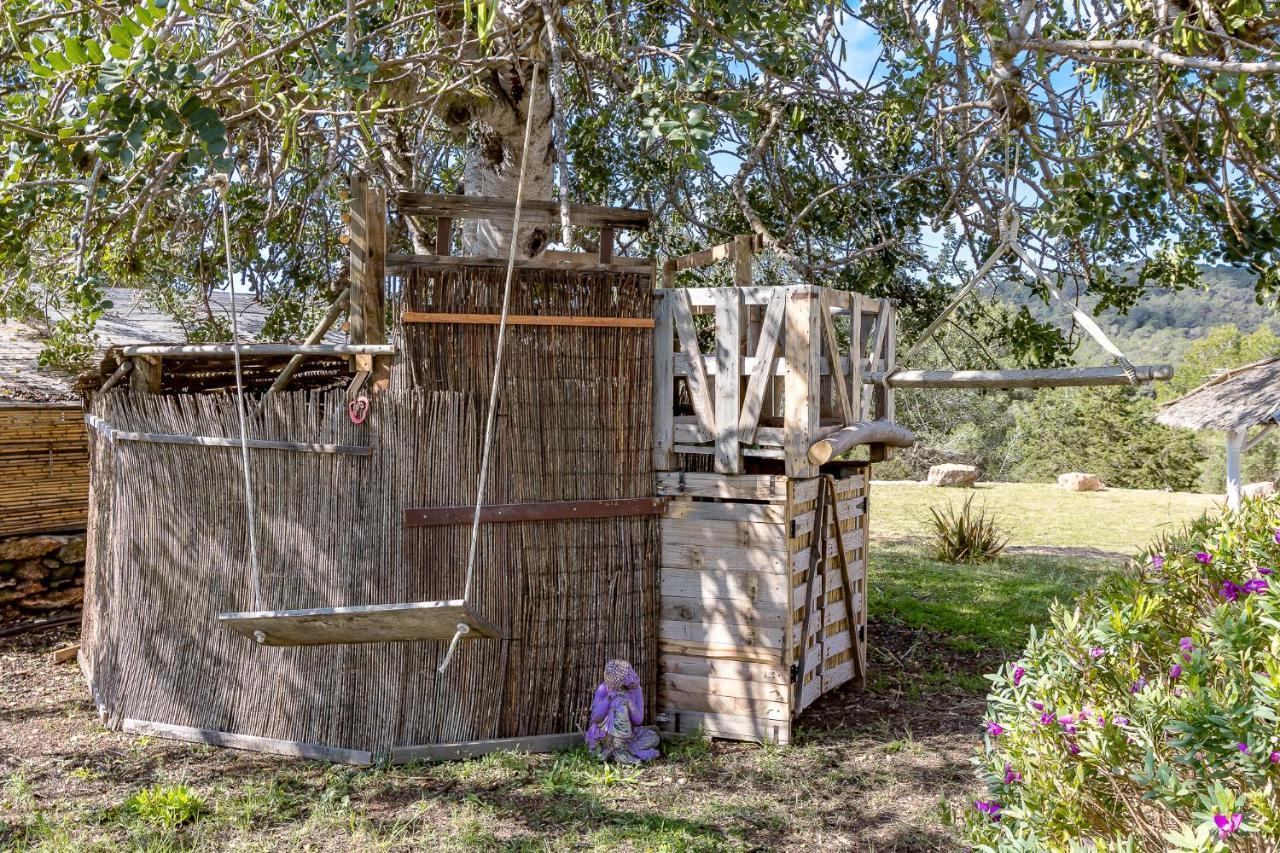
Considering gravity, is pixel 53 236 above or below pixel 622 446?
above

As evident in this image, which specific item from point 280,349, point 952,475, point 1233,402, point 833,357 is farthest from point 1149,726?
point 952,475

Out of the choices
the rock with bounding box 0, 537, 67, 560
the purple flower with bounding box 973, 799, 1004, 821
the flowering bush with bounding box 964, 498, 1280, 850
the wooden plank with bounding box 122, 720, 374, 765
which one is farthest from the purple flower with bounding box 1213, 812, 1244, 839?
the rock with bounding box 0, 537, 67, 560

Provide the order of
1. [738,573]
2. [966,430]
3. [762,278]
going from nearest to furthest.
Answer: [738,573]
[762,278]
[966,430]

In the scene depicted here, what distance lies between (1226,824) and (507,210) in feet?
16.3

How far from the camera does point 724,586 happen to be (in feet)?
20.1

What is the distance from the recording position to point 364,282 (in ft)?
19.0

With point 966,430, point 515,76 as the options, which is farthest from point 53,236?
point 966,430

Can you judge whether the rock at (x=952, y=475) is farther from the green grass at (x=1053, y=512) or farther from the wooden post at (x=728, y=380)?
the wooden post at (x=728, y=380)

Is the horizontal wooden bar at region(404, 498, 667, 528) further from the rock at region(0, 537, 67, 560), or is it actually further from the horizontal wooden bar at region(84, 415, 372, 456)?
the rock at region(0, 537, 67, 560)

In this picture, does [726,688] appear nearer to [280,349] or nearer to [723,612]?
[723,612]

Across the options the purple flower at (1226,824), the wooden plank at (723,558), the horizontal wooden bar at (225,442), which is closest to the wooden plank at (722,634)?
the wooden plank at (723,558)

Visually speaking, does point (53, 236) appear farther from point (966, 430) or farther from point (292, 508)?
point (966, 430)

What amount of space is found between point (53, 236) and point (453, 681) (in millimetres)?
5582

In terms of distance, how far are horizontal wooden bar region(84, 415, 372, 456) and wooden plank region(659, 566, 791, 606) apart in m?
2.00
